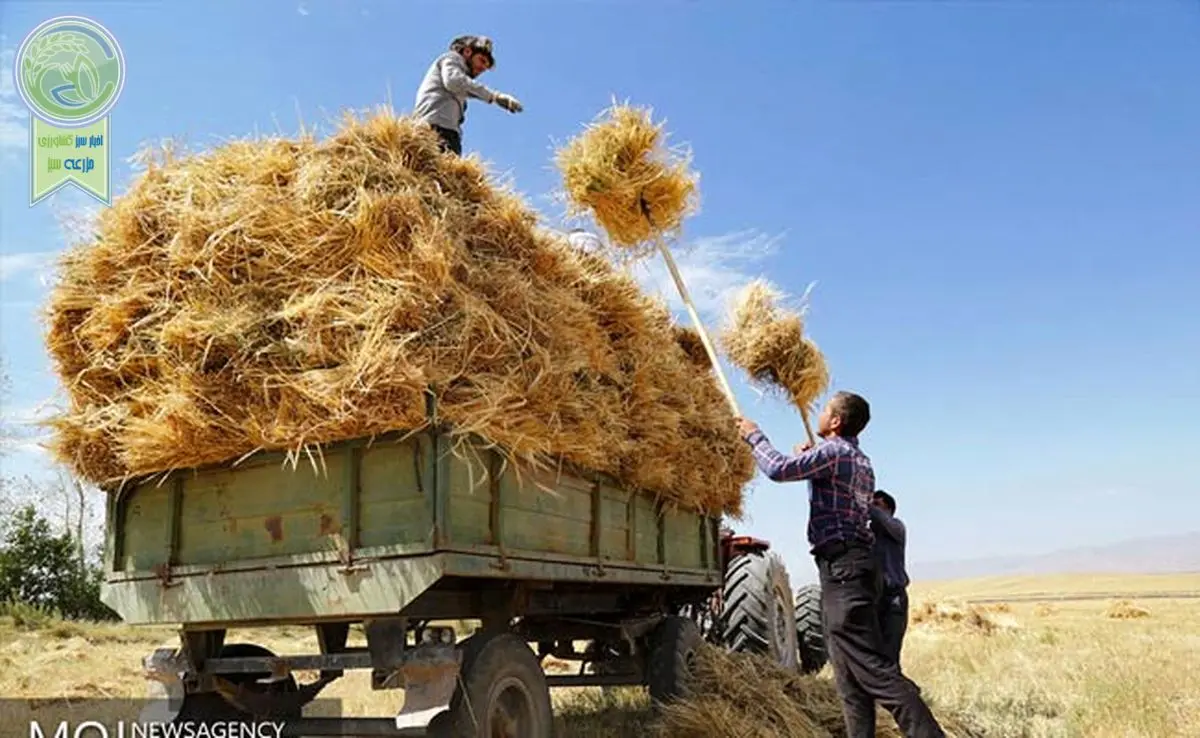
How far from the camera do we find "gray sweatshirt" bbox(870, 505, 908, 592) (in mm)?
6723

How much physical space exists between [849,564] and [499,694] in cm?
196

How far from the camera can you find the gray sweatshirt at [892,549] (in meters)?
6.72

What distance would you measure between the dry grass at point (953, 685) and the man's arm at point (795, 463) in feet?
6.02

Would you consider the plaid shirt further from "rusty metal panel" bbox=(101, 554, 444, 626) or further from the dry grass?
"rusty metal panel" bbox=(101, 554, 444, 626)

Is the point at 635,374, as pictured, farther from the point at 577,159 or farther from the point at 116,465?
the point at 116,465

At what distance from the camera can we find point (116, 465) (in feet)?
16.3

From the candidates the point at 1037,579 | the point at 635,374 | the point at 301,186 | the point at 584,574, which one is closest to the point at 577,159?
the point at 635,374

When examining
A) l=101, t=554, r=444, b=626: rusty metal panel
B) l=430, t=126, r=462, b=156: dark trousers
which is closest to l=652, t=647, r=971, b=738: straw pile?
l=101, t=554, r=444, b=626: rusty metal panel

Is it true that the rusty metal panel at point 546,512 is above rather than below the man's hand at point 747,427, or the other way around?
below

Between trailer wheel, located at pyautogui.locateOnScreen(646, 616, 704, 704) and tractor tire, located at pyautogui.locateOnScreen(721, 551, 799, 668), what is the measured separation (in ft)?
3.31

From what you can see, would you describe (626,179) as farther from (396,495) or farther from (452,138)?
(396,495)

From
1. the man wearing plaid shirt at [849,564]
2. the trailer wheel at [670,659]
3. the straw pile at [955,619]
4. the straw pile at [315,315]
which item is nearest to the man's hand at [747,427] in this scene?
the man wearing plaid shirt at [849,564]

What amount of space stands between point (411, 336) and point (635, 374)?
2030mm

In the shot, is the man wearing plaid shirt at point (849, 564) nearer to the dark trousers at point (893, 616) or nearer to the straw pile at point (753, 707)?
the straw pile at point (753, 707)
